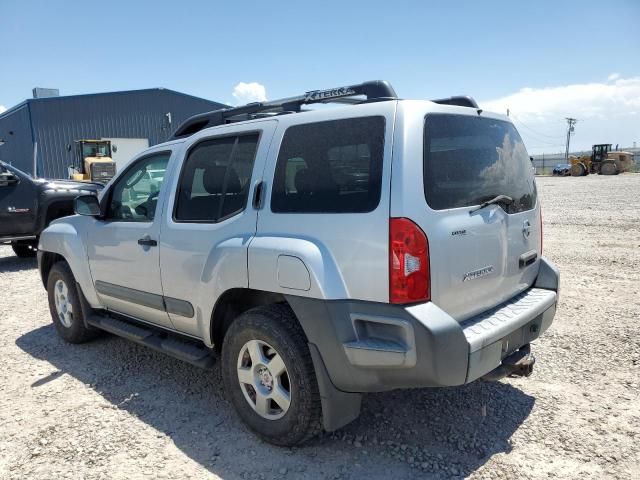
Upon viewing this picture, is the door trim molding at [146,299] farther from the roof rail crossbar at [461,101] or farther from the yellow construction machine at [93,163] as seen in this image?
the yellow construction machine at [93,163]

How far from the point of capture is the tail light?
7.70 ft

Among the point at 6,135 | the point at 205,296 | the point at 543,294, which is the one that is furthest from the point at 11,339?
the point at 6,135

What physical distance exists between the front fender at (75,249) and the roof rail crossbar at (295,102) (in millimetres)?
1396

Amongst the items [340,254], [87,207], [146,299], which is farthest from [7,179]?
[340,254]

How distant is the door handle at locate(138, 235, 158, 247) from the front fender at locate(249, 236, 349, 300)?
109 centimetres

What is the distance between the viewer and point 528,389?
3.59 m

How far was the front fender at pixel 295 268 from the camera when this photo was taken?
2.49 meters

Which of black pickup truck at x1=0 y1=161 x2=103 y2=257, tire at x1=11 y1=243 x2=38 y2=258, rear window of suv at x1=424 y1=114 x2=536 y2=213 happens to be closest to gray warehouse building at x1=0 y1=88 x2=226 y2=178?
tire at x1=11 y1=243 x2=38 y2=258

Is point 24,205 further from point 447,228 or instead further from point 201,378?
point 447,228

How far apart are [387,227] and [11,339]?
15.2ft

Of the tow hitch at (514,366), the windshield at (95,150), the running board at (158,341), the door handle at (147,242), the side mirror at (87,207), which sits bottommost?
the running board at (158,341)

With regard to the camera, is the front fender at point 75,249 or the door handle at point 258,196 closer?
the door handle at point 258,196

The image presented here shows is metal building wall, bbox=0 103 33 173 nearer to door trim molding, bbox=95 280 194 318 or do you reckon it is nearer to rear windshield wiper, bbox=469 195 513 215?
door trim molding, bbox=95 280 194 318

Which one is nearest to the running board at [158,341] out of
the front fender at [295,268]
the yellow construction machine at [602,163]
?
the front fender at [295,268]
